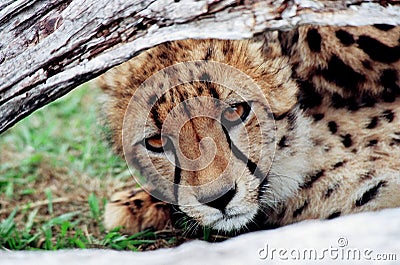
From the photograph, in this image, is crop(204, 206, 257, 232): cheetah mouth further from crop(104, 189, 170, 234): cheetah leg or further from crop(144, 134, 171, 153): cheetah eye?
crop(104, 189, 170, 234): cheetah leg

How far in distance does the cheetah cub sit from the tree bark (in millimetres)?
377

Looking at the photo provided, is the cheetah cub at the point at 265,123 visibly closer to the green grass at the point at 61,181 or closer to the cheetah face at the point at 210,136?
the cheetah face at the point at 210,136

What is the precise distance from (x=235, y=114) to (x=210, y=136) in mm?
133

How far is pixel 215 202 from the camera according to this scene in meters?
2.38

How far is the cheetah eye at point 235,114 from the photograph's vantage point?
240 cm

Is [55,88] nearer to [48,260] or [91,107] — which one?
[48,260]

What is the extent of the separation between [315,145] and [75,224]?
3.87 ft

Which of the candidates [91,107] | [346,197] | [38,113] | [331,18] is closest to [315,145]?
[346,197]
